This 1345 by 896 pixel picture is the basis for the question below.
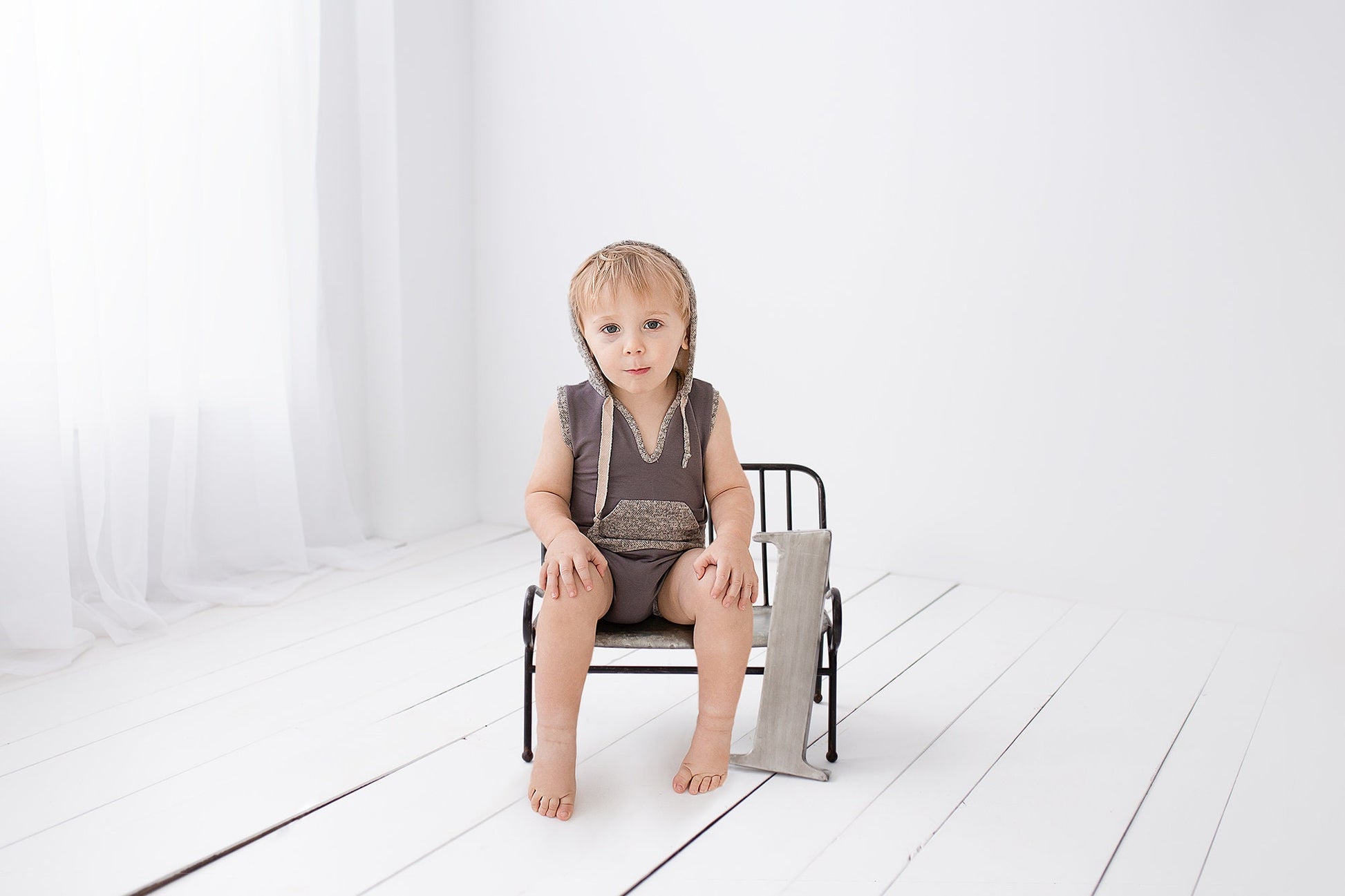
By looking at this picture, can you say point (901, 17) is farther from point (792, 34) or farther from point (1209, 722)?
point (1209, 722)

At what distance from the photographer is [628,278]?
1576mm

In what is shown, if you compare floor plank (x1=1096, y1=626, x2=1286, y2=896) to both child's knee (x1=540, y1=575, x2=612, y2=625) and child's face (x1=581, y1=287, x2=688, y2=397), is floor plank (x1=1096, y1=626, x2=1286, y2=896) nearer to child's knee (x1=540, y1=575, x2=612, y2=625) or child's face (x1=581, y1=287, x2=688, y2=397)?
child's knee (x1=540, y1=575, x2=612, y2=625)

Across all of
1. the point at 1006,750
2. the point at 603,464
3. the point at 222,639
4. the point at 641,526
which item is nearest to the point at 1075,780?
the point at 1006,750

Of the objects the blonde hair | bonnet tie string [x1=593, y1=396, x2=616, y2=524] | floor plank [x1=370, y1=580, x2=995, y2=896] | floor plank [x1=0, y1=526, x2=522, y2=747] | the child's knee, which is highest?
the blonde hair

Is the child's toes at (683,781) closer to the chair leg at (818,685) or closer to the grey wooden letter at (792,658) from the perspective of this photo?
the grey wooden letter at (792,658)

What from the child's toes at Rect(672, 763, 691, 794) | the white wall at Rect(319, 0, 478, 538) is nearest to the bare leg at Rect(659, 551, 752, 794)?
the child's toes at Rect(672, 763, 691, 794)

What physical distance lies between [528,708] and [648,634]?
24cm

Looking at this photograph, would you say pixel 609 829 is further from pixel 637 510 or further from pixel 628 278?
pixel 628 278

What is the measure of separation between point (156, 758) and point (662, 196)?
1860 millimetres

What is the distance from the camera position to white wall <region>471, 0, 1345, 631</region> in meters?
2.30

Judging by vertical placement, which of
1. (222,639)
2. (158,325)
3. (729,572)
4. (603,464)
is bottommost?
(222,639)

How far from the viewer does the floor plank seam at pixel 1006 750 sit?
1.43 meters

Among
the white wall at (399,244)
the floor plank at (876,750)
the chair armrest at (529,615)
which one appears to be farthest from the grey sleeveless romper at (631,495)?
the white wall at (399,244)

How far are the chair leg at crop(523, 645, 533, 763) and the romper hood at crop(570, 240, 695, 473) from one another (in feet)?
0.79
